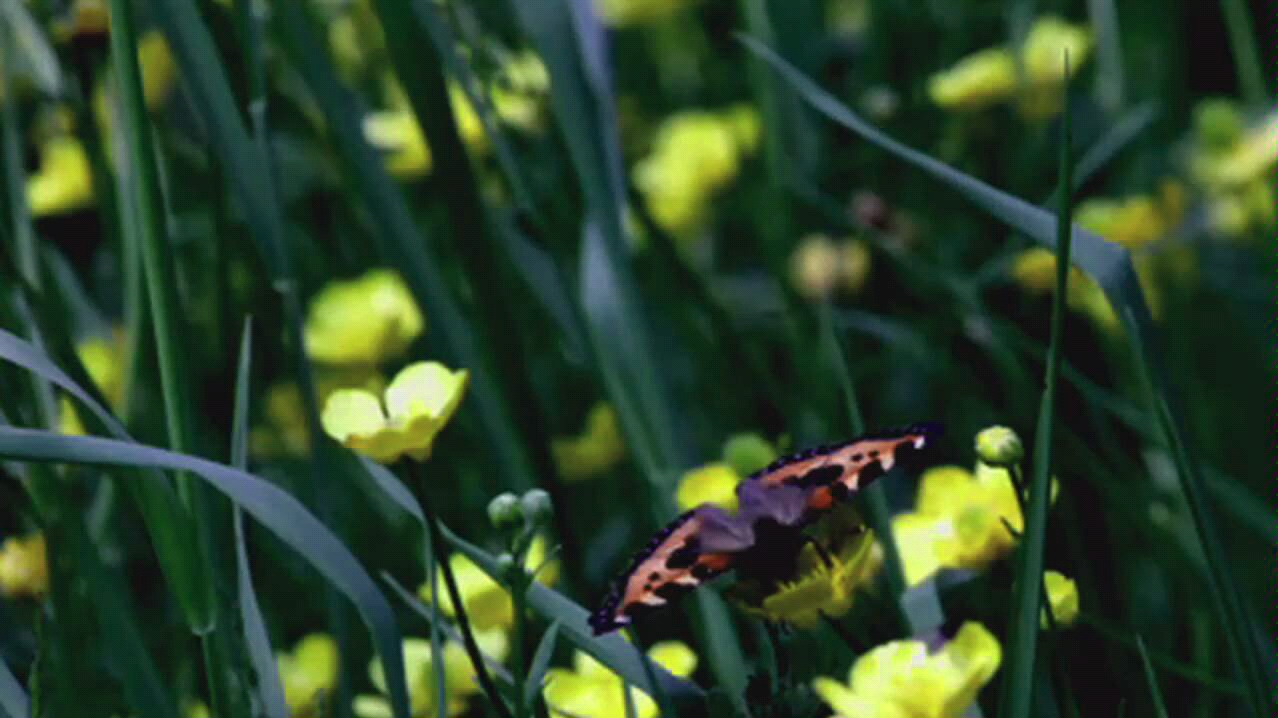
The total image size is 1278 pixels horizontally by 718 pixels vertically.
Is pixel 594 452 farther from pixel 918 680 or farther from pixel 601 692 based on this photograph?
pixel 918 680

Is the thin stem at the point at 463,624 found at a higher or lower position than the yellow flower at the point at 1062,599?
higher

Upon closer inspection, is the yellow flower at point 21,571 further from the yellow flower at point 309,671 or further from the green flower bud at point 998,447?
the green flower bud at point 998,447

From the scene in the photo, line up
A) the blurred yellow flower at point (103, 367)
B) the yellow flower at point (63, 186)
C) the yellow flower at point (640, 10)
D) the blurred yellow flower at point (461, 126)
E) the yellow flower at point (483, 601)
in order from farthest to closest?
the yellow flower at point (640, 10), the yellow flower at point (63, 186), the blurred yellow flower at point (461, 126), the blurred yellow flower at point (103, 367), the yellow flower at point (483, 601)

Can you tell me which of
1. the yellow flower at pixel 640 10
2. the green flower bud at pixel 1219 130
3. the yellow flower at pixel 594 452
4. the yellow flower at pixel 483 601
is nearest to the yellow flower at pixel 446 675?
the yellow flower at pixel 483 601

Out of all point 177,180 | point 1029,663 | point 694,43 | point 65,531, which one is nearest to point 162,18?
point 65,531

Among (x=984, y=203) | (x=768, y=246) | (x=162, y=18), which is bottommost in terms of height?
(x=768, y=246)

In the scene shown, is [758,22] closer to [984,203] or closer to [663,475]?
[663,475]
